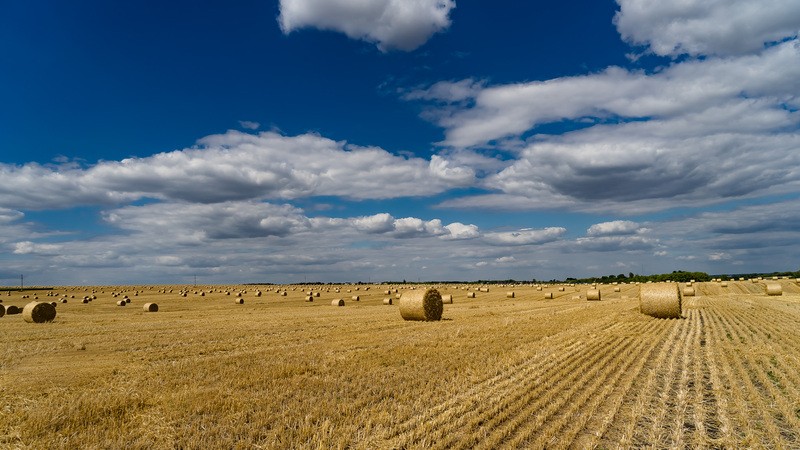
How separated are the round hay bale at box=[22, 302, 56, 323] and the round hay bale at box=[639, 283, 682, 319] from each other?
32671mm

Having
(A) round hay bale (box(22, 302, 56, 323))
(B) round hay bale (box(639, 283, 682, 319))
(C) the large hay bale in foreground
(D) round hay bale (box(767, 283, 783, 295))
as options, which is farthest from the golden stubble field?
(D) round hay bale (box(767, 283, 783, 295))

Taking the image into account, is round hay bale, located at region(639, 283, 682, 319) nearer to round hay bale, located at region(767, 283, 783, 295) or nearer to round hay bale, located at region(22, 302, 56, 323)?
round hay bale, located at region(767, 283, 783, 295)

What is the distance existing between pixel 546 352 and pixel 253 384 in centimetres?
790

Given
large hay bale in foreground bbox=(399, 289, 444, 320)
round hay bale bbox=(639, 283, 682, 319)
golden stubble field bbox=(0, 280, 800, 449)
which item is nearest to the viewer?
golden stubble field bbox=(0, 280, 800, 449)

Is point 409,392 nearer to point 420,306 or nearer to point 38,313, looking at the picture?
point 420,306

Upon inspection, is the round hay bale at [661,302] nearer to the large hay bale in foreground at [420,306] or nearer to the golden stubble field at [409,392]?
the golden stubble field at [409,392]

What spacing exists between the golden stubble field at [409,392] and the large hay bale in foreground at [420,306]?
23.5 ft

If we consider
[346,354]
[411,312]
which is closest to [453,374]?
[346,354]

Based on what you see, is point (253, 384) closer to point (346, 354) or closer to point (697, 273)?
point (346, 354)

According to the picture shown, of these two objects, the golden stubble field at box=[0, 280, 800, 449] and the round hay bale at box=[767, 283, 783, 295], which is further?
the round hay bale at box=[767, 283, 783, 295]

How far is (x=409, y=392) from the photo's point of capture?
902cm

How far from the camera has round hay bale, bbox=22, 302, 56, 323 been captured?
2673 centimetres

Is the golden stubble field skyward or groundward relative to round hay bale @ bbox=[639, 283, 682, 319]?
groundward

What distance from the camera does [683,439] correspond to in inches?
266
